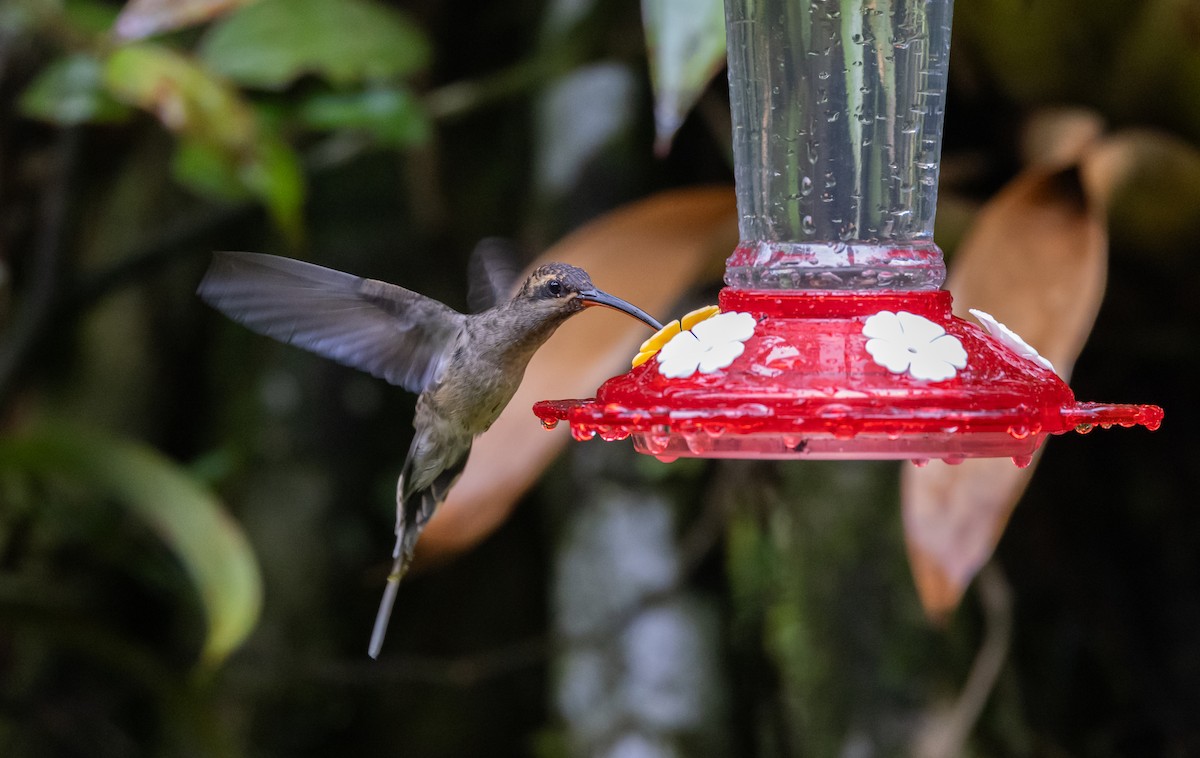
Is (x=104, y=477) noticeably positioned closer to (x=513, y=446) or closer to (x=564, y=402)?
(x=513, y=446)

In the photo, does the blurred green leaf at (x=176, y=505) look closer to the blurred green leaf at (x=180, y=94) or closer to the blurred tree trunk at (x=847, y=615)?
the blurred green leaf at (x=180, y=94)

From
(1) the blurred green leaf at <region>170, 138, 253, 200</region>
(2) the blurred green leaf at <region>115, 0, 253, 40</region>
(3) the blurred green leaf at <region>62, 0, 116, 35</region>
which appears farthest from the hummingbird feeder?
(3) the blurred green leaf at <region>62, 0, 116, 35</region>

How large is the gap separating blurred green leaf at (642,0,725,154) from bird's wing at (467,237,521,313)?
40cm

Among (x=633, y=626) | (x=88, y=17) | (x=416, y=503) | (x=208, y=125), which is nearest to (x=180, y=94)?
(x=208, y=125)

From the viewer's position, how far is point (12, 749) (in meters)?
3.21

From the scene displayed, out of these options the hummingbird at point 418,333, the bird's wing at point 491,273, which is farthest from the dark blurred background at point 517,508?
the bird's wing at point 491,273

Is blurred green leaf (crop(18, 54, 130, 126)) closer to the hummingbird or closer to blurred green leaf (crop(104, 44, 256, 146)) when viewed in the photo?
blurred green leaf (crop(104, 44, 256, 146))

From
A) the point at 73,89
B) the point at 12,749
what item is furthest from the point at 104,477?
the point at 12,749

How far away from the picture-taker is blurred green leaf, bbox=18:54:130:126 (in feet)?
8.05

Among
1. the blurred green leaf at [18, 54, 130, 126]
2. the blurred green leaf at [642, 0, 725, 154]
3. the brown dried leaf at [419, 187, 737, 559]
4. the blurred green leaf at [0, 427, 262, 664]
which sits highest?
the blurred green leaf at [642, 0, 725, 154]

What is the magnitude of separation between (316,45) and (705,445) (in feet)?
5.29

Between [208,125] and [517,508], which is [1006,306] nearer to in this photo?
[208,125]

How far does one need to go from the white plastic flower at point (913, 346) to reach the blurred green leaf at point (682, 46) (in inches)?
17.6

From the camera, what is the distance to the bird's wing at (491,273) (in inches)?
77.5
